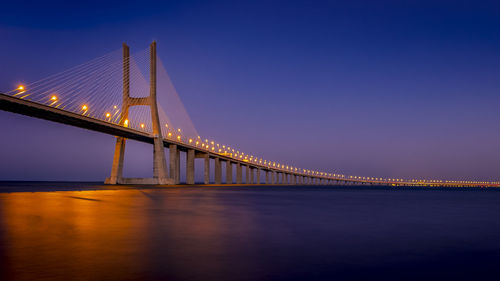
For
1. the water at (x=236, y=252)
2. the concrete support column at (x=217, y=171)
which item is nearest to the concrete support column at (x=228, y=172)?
the concrete support column at (x=217, y=171)

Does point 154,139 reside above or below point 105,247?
above

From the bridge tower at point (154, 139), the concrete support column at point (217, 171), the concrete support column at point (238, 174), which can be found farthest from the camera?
Result: the concrete support column at point (238, 174)

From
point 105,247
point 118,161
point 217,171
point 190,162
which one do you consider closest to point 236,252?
point 105,247

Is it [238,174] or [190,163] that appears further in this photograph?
[238,174]

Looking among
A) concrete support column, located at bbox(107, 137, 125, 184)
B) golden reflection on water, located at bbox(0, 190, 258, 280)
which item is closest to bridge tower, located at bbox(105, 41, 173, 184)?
concrete support column, located at bbox(107, 137, 125, 184)

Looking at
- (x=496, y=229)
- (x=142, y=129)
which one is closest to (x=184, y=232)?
(x=496, y=229)

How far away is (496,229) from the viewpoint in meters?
13.7

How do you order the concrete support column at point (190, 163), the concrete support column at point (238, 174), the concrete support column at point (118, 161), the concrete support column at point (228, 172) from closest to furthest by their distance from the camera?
the concrete support column at point (118, 161)
the concrete support column at point (190, 163)
the concrete support column at point (228, 172)
the concrete support column at point (238, 174)

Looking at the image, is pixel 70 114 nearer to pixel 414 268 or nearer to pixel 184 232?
pixel 184 232

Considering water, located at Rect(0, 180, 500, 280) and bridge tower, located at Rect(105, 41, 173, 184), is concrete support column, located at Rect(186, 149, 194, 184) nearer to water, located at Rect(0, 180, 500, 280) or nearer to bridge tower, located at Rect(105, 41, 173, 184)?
bridge tower, located at Rect(105, 41, 173, 184)

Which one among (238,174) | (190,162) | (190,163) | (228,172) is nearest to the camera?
(190,162)

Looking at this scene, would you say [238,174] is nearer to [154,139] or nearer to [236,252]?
[154,139]

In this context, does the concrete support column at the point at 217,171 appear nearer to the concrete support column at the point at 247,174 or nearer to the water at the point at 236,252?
the concrete support column at the point at 247,174

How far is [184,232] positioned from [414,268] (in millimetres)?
6483
